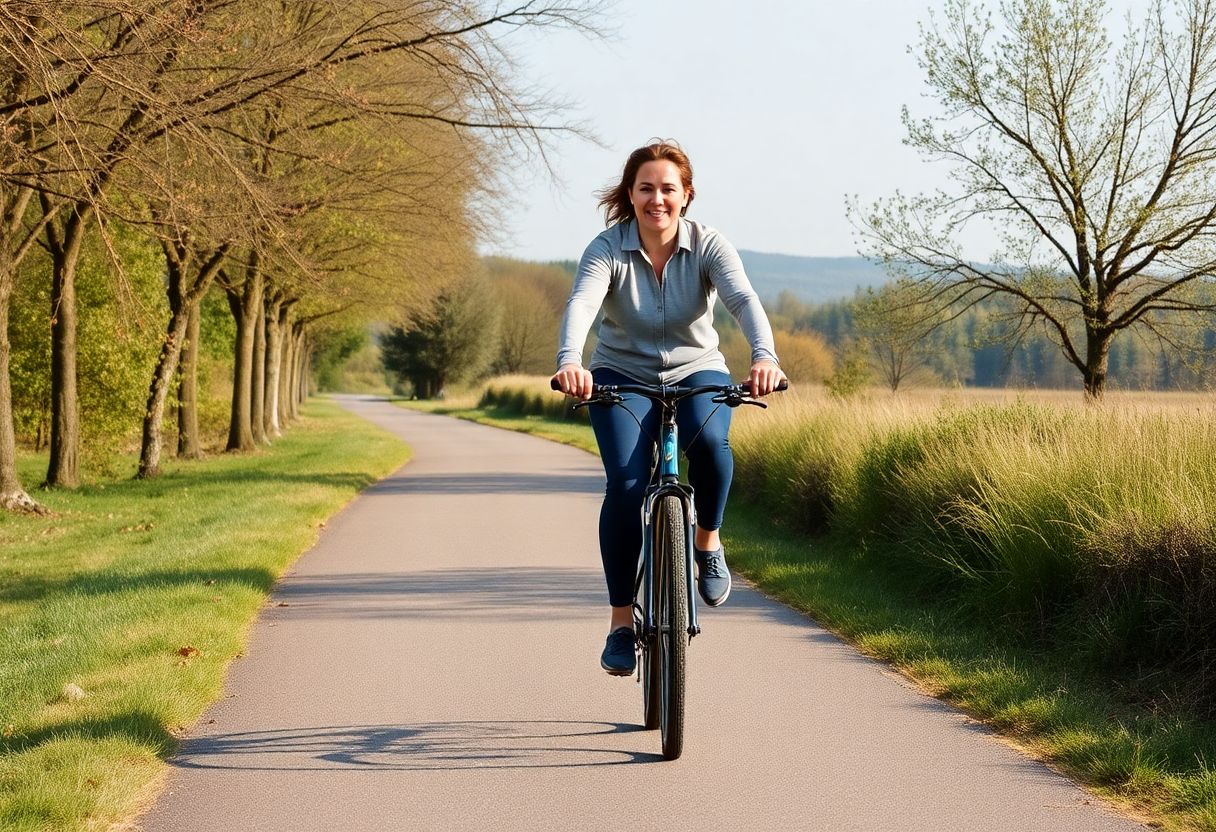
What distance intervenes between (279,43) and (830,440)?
6.57m

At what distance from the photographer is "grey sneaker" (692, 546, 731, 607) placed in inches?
228

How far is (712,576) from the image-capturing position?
19.1 ft

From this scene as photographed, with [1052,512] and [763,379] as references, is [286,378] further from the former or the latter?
[763,379]

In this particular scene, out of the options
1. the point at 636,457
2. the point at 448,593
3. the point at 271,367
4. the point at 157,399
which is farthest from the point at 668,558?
the point at 271,367

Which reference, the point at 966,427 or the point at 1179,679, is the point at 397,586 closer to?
the point at 966,427

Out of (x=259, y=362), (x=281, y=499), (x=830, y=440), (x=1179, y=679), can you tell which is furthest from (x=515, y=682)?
(x=259, y=362)

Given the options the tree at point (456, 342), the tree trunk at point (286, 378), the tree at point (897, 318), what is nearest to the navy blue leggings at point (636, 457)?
the tree at point (897, 318)

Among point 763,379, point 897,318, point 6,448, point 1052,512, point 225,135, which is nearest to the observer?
point 763,379

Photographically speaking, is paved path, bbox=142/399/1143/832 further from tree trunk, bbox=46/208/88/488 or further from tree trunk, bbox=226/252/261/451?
tree trunk, bbox=226/252/261/451

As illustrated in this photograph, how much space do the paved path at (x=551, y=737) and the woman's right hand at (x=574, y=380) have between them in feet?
4.68

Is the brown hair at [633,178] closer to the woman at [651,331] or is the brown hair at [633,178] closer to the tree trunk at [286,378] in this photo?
the woman at [651,331]

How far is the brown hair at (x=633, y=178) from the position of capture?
18.5 feet

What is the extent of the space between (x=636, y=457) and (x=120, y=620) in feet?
14.7

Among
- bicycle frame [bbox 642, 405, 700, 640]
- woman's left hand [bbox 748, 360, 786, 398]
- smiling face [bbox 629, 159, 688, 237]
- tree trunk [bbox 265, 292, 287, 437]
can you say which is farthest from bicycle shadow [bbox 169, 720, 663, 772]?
tree trunk [bbox 265, 292, 287, 437]
